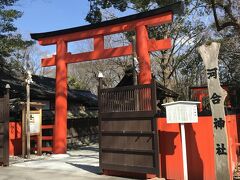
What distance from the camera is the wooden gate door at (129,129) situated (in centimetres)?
955

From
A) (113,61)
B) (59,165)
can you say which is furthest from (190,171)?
(113,61)

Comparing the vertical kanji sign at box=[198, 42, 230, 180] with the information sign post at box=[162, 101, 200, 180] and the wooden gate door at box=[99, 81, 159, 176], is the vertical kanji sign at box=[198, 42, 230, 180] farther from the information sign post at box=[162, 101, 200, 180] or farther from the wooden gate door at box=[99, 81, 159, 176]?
the wooden gate door at box=[99, 81, 159, 176]

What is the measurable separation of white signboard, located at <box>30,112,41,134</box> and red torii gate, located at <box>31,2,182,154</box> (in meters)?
0.83

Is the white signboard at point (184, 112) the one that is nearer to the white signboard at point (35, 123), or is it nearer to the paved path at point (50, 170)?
the paved path at point (50, 170)

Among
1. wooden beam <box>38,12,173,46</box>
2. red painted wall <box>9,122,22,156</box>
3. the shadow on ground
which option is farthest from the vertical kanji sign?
red painted wall <box>9,122,22,156</box>

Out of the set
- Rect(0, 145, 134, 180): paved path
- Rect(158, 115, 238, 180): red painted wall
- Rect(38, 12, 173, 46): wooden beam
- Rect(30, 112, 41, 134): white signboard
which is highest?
A: Rect(38, 12, 173, 46): wooden beam

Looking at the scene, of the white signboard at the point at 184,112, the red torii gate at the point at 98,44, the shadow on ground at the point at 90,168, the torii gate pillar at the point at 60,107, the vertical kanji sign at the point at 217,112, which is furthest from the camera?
the torii gate pillar at the point at 60,107

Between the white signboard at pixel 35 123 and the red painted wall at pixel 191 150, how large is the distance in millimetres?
8366

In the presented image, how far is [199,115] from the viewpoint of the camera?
30.1ft

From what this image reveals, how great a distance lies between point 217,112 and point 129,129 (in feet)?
8.79

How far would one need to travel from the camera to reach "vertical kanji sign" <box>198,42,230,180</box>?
8.16 metres

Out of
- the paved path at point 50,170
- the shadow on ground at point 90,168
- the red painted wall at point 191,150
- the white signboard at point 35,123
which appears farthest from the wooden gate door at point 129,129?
the white signboard at point 35,123

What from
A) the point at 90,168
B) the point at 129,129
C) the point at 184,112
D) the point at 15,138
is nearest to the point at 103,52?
the point at 90,168

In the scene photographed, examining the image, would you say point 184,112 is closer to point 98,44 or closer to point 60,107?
point 98,44
